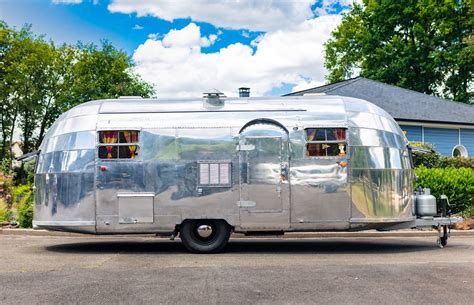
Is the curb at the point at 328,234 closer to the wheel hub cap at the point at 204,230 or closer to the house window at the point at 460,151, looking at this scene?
the wheel hub cap at the point at 204,230

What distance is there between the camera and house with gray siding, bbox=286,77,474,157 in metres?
27.6

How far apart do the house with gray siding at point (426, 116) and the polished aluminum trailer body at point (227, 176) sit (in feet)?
51.7

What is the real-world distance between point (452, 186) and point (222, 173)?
28.7ft

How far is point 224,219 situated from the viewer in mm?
10992

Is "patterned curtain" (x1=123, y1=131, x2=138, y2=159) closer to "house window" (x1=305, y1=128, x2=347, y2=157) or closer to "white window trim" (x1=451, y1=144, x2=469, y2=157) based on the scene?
"house window" (x1=305, y1=128, x2=347, y2=157)

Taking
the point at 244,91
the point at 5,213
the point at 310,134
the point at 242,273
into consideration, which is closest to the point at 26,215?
the point at 5,213

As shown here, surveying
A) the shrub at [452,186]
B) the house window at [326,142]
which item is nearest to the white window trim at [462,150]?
the shrub at [452,186]

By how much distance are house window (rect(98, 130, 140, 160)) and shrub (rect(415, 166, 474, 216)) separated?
9201 mm

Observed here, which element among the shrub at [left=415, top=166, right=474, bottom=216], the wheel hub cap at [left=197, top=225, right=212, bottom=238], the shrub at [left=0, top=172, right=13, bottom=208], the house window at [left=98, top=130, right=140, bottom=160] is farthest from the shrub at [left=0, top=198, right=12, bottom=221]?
the shrub at [left=415, top=166, right=474, bottom=216]

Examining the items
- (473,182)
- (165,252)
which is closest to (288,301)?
(165,252)

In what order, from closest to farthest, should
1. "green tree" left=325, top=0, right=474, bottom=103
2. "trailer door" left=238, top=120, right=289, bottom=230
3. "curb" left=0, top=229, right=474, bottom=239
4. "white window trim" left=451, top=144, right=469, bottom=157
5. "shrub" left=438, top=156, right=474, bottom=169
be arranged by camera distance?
"trailer door" left=238, top=120, right=289, bottom=230, "curb" left=0, top=229, right=474, bottom=239, "shrub" left=438, top=156, right=474, bottom=169, "white window trim" left=451, top=144, right=469, bottom=157, "green tree" left=325, top=0, right=474, bottom=103

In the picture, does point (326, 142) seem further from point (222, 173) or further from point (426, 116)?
point (426, 116)

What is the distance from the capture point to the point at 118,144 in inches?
440

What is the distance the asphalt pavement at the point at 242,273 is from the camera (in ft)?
23.6
